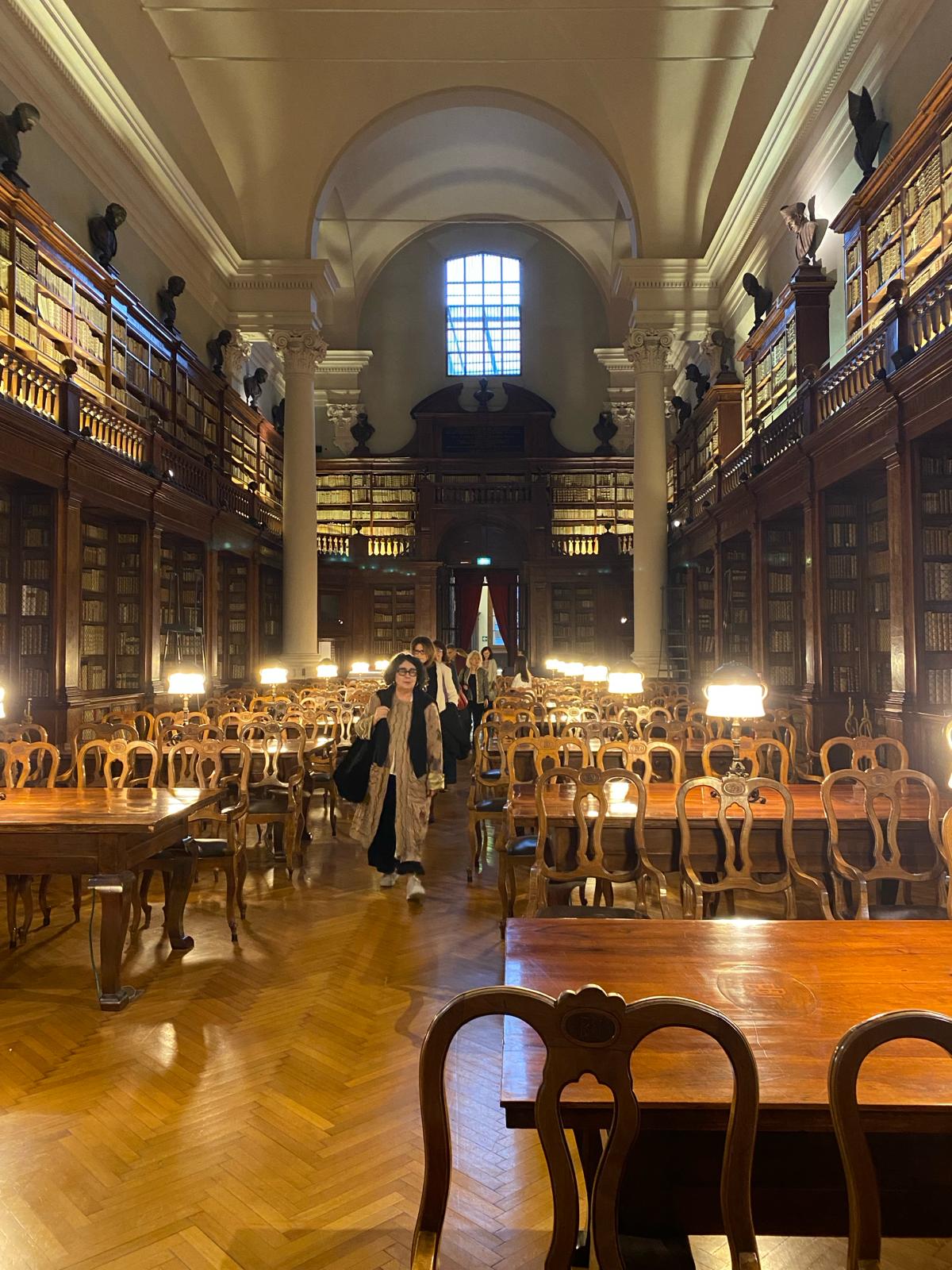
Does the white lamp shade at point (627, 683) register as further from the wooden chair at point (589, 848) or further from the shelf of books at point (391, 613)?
the shelf of books at point (391, 613)

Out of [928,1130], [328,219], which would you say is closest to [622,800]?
[928,1130]

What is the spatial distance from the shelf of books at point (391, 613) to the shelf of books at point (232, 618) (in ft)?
14.6

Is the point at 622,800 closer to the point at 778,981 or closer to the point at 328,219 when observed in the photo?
the point at 778,981

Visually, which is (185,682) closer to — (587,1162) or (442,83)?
(587,1162)

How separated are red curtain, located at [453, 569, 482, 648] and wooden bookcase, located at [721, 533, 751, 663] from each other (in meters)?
8.67

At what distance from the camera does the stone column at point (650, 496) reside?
14.1 metres

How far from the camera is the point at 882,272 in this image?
26.7ft

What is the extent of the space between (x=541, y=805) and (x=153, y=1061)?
5.41ft

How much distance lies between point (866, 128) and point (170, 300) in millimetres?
8525

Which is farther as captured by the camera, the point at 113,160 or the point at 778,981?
the point at 113,160

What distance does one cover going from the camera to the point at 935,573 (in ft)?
21.0

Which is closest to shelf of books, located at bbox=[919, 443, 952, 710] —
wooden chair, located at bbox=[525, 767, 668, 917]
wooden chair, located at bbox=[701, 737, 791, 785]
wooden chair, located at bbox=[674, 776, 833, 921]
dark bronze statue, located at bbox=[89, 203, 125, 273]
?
wooden chair, located at bbox=[701, 737, 791, 785]

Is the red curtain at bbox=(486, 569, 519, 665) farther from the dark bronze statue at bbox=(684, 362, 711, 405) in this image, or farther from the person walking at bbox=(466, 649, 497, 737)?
the person walking at bbox=(466, 649, 497, 737)

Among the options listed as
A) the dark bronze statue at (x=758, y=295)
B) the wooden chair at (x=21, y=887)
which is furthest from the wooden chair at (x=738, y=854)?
the dark bronze statue at (x=758, y=295)
